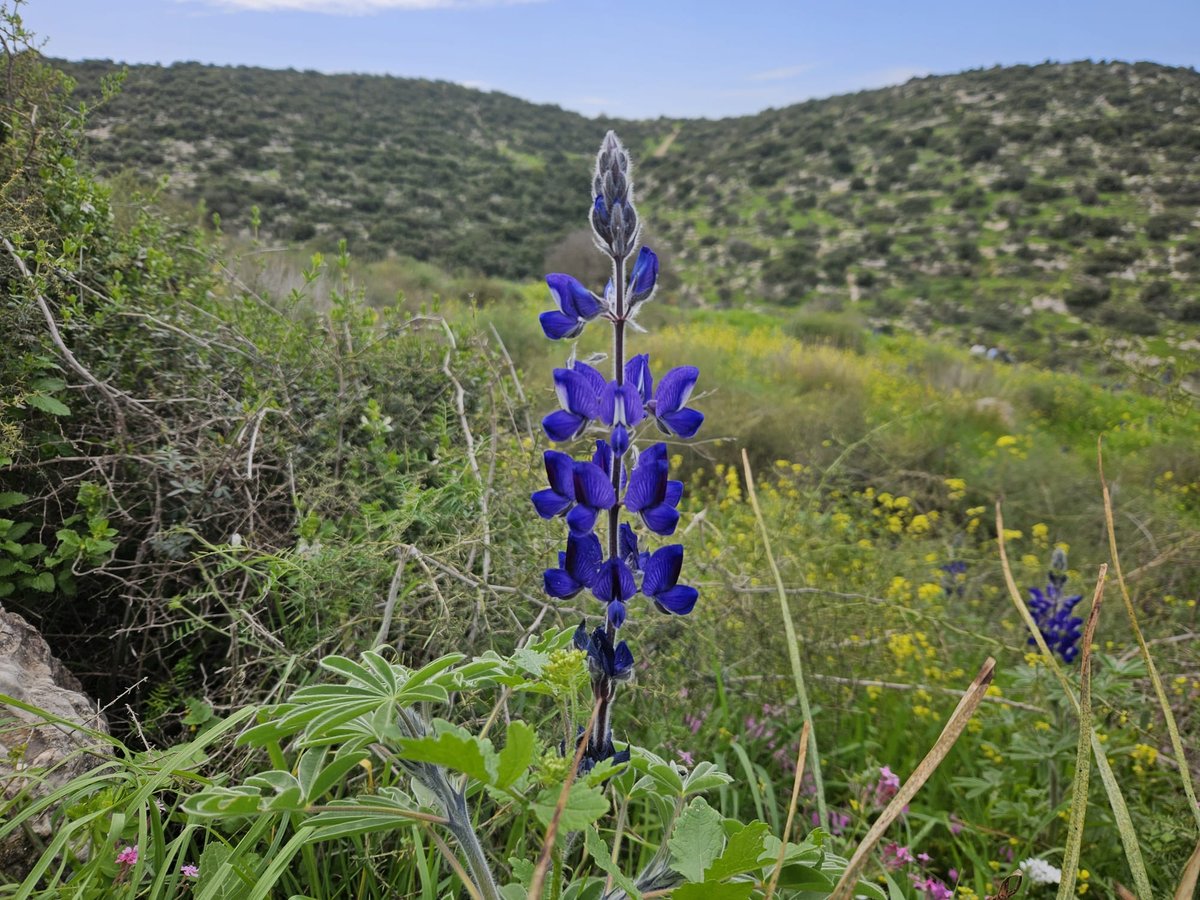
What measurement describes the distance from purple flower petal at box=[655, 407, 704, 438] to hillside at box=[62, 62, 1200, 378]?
1868 cm

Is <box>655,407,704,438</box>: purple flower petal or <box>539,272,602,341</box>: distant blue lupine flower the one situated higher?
<box>539,272,602,341</box>: distant blue lupine flower

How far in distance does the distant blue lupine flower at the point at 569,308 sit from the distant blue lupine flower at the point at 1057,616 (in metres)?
2.60

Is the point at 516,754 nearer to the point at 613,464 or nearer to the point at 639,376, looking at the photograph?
the point at 613,464

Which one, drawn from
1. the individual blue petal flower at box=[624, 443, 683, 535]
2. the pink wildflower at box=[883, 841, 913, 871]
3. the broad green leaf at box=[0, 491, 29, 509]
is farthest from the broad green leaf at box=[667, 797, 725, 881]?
the broad green leaf at box=[0, 491, 29, 509]

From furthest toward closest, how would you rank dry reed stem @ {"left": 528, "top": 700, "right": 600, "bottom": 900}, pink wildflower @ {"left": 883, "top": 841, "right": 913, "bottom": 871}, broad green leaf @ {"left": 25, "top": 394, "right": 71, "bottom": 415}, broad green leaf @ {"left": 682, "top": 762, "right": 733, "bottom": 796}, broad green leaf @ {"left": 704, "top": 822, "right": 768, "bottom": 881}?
broad green leaf @ {"left": 25, "top": 394, "right": 71, "bottom": 415}, pink wildflower @ {"left": 883, "top": 841, "right": 913, "bottom": 871}, broad green leaf @ {"left": 682, "top": 762, "right": 733, "bottom": 796}, broad green leaf @ {"left": 704, "top": 822, "right": 768, "bottom": 881}, dry reed stem @ {"left": 528, "top": 700, "right": 600, "bottom": 900}

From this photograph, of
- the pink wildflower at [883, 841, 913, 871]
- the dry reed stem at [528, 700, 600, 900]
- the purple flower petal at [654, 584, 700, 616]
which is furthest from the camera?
the pink wildflower at [883, 841, 913, 871]

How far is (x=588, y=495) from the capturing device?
0.93m

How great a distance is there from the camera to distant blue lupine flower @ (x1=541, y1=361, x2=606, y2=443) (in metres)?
0.97

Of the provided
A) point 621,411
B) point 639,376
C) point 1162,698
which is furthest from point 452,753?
point 1162,698

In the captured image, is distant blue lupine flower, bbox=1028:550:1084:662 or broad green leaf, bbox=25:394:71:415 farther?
distant blue lupine flower, bbox=1028:550:1084:662

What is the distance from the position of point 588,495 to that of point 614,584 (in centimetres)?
13

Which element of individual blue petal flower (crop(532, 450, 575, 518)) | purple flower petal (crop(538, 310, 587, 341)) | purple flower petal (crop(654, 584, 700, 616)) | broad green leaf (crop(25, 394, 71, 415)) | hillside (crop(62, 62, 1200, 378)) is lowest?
purple flower petal (crop(654, 584, 700, 616))

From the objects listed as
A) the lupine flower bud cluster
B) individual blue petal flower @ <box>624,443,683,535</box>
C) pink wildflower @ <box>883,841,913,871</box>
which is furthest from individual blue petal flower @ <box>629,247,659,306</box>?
pink wildflower @ <box>883,841,913,871</box>

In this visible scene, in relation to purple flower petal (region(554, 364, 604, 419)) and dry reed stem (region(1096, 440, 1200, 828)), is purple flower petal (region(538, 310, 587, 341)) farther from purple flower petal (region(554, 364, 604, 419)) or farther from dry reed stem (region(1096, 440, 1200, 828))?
dry reed stem (region(1096, 440, 1200, 828))
